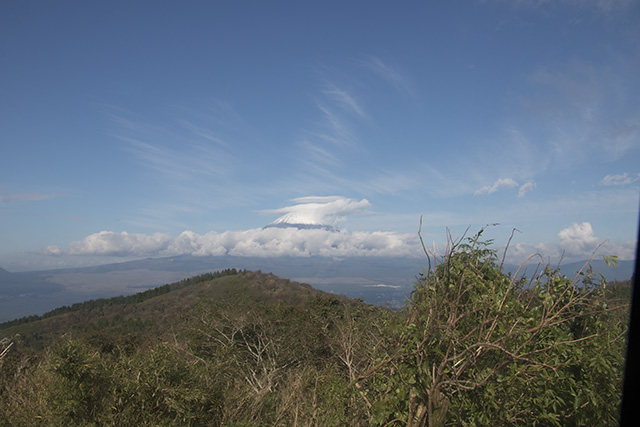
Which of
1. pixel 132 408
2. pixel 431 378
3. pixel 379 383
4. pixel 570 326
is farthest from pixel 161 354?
pixel 570 326

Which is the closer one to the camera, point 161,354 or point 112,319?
point 161,354

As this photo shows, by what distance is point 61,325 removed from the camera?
57125 mm

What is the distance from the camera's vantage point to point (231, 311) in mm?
24484

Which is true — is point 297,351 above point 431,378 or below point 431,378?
below

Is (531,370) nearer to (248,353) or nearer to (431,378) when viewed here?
(431,378)

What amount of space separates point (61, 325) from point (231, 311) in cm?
4741

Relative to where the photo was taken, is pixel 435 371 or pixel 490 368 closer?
pixel 435 371

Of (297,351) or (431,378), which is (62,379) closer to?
(431,378)

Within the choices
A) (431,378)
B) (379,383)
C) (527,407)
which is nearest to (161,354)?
(379,383)

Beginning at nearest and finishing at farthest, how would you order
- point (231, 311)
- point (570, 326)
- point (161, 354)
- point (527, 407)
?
point (527, 407), point (570, 326), point (161, 354), point (231, 311)

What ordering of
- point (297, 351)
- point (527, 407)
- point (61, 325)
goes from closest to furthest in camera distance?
point (527, 407), point (297, 351), point (61, 325)

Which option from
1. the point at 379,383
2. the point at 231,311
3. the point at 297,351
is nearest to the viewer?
the point at 379,383

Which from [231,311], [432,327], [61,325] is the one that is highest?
[432,327]

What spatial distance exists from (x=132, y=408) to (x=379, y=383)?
14.9ft
